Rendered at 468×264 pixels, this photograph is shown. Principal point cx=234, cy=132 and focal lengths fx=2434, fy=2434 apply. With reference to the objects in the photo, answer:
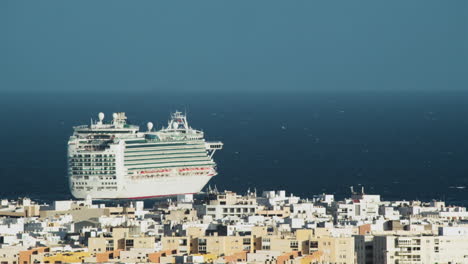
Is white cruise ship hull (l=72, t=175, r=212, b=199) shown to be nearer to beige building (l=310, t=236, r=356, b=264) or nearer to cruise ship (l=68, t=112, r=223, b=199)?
cruise ship (l=68, t=112, r=223, b=199)

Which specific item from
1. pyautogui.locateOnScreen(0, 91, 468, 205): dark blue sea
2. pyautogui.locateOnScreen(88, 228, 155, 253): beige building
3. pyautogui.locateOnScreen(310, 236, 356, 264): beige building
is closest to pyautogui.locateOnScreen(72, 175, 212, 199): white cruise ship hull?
pyautogui.locateOnScreen(0, 91, 468, 205): dark blue sea

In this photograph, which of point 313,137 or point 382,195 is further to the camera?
point 313,137

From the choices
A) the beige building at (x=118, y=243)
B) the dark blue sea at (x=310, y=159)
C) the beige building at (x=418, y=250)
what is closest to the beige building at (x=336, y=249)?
the beige building at (x=418, y=250)

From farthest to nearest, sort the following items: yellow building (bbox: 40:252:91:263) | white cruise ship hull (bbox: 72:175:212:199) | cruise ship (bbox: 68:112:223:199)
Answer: cruise ship (bbox: 68:112:223:199), white cruise ship hull (bbox: 72:175:212:199), yellow building (bbox: 40:252:91:263)

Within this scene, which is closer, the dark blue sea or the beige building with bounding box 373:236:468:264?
the beige building with bounding box 373:236:468:264

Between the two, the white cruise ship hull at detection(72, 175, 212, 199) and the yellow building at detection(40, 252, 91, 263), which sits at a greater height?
the white cruise ship hull at detection(72, 175, 212, 199)

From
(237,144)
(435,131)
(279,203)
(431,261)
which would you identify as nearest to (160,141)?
(279,203)

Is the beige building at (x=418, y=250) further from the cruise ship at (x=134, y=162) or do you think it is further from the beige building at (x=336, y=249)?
the cruise ship at (x=134, y=162)

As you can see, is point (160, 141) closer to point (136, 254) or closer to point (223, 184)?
point (223, 184)
